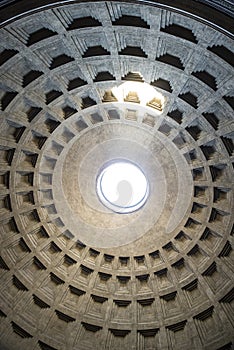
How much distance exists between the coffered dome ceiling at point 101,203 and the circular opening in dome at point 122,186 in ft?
2.34

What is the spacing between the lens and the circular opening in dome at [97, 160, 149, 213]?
28.3 meters

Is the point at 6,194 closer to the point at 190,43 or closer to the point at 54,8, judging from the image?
the point at 54,8

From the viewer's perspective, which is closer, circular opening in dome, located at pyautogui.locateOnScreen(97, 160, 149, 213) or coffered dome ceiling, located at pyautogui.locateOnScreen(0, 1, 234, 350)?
coffered dome ceiling, located at pyautogui.locateOnScreen(0, 1, 234, 350)

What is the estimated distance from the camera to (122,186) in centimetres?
3175

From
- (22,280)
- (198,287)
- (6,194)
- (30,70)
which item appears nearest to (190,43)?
(30,70)

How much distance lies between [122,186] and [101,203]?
399 centimetres

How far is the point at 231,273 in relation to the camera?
2527 cm

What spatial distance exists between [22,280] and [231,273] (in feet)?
40.9

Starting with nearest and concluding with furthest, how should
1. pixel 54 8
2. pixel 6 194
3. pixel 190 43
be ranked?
pixel 54 8 → pixel 190 43 → pixel 6 194

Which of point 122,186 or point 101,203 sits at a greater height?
point 122,186

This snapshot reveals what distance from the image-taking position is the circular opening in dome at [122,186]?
28328 millimetres

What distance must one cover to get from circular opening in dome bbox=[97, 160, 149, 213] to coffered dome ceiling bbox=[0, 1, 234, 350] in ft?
2.34

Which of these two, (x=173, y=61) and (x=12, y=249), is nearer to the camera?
(x=173, y=61)

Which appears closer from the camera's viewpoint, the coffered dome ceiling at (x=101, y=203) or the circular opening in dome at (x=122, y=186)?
the coffered dome ceiling at (x=101, y=203)
